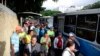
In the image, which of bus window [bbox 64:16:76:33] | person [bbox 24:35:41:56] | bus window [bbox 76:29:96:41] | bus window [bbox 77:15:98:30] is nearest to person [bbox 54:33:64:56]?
bus window [bbox 76:29:96:41]

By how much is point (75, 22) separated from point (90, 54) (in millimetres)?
4326

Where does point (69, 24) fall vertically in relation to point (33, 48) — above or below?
above

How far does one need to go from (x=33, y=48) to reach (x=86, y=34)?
275 cm

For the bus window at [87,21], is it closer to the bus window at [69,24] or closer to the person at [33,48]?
the bus window at [69,24]

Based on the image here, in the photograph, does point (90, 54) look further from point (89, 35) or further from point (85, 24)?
point (85, 24)

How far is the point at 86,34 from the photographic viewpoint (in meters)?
13.1

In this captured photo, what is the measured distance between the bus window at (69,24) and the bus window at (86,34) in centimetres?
130

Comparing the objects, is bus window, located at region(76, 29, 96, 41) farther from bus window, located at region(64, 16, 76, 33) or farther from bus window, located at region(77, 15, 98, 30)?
bus window, located at region(64, 16, 76, 33)

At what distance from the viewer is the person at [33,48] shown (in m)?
11.1

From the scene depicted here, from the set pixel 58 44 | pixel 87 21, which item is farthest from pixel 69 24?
pixel 87 21

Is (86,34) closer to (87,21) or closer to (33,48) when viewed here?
(87,21)

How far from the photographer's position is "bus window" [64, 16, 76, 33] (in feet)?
53.5

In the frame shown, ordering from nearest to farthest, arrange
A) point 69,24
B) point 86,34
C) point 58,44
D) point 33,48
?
1. point 33,48
2. point 86,34
3. point 58,44
4. point 69,24

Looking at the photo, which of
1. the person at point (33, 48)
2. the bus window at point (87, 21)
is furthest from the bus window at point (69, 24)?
the person at point (33, 48)
